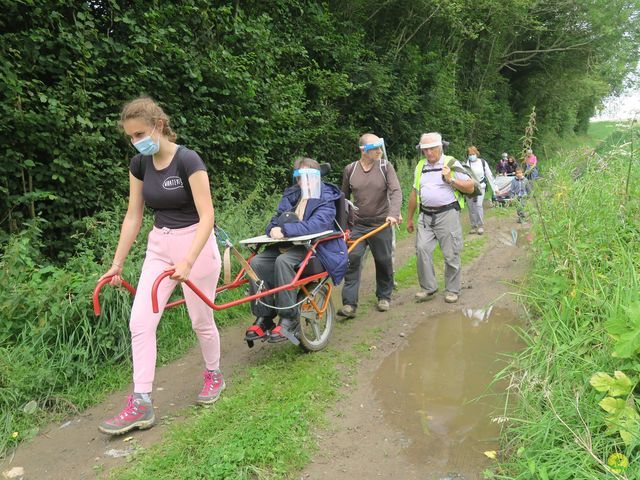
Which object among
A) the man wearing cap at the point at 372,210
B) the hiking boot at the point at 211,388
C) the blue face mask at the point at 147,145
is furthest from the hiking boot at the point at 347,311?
the blue face mask at the point at 147,145

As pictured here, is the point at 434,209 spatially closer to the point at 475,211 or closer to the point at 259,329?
the point at 259,329

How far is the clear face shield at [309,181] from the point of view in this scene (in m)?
4.59

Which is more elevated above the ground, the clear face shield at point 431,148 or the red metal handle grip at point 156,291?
the clear face shield at point 431,148

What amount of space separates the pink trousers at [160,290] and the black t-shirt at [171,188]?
0.08 metres

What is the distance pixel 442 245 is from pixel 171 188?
12.5 ft

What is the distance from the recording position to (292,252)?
14.1ft

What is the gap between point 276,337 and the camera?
13.4 feet

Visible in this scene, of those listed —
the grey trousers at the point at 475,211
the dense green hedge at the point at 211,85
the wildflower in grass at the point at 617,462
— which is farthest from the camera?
the grey trousers at the point at 475,211

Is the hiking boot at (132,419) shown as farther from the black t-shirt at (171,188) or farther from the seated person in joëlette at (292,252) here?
the black t-shirt at (171,188)

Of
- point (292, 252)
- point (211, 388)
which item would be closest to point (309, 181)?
point (292, 252)

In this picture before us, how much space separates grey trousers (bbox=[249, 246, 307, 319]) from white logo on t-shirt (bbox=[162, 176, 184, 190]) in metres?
1.25

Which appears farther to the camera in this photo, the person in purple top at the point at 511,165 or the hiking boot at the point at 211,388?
the person in purple top at the point at 511,165

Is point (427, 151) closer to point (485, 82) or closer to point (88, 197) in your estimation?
point (88, 197)

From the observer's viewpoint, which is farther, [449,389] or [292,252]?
[292,252]
